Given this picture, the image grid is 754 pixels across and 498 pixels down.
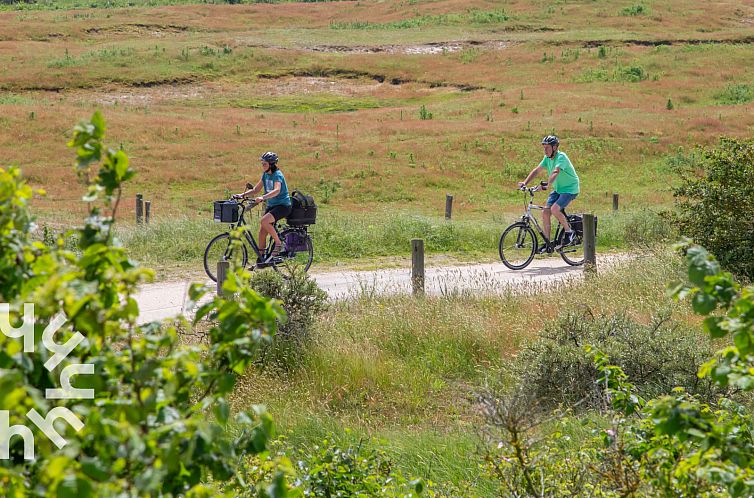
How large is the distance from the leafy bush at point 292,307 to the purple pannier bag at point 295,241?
4.04 meters

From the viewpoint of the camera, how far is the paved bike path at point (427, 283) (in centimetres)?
1147

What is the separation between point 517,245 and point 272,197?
4.53 m

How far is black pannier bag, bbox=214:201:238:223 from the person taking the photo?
13375mm

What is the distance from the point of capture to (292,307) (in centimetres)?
938

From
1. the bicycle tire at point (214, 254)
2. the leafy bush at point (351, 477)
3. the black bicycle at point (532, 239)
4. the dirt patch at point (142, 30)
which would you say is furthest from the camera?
the dirt patch at point (142, 30)

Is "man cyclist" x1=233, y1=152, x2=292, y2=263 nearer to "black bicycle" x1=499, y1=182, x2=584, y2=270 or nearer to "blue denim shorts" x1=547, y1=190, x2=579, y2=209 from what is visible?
"black bicycle" x1=499, y1=182, x2=584, y2=270

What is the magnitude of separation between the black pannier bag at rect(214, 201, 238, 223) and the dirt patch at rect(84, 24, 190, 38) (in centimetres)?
7051

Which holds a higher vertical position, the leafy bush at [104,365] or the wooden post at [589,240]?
the leafy bush at [104,365]

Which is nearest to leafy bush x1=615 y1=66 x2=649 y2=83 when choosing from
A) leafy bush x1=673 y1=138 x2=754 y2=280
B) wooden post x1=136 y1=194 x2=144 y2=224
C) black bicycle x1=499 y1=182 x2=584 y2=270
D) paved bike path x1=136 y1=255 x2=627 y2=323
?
wooden post x1=136 y1=194 x2=144 y2=224

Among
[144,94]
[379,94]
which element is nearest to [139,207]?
[144,94]

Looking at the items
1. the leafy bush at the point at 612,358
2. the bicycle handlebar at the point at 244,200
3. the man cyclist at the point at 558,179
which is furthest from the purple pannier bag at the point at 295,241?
the leafy bush at the point at 612,358

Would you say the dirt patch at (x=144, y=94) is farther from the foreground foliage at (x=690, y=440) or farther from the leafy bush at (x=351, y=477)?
the foreground foliage at (x=690, y=440)

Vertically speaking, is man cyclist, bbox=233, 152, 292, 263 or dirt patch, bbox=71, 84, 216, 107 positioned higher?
dirt patch, bbox=71, 84, 216, 107

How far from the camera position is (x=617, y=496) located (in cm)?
458
